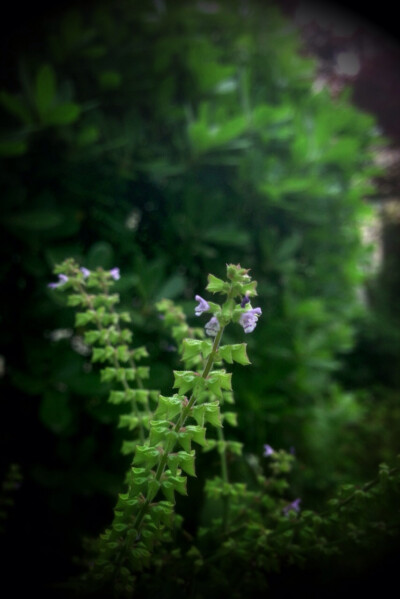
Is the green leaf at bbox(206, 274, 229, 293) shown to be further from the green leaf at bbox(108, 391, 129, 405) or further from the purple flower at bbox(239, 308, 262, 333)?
the green leaf at bbox(108, 391, 129, 405)

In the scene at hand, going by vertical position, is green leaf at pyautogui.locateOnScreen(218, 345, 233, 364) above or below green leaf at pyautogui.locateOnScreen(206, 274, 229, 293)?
below

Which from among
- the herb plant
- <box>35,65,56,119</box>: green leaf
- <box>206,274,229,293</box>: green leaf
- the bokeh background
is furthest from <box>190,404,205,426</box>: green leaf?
<box>35,65,56,119</box>: green leaf

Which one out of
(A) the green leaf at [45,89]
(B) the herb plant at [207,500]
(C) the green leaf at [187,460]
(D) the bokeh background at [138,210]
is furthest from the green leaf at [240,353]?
(A) the green leaf at [45,89]

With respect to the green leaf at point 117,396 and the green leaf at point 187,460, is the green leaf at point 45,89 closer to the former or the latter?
the green leaf at point 117,396

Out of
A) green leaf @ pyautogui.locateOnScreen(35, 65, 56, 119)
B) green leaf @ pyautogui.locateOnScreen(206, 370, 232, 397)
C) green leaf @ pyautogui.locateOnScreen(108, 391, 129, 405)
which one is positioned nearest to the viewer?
green leaf @ pyautogui.locateOnScreen(206, 370, 232, 397)

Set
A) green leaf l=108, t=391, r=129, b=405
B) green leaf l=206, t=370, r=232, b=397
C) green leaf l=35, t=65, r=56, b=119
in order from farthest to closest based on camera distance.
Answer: green leaf l=35, t=65, r=56, b=119 < green leaf l=108, t=391, r=129, b=405 < green leaf l=206, t=370, r=232, b=397

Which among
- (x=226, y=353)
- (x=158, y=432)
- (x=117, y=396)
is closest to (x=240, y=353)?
(x=226, y=353)

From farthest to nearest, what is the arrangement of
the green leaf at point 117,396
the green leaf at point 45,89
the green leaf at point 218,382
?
the green leaf at point 45,89
the green leaf at point 117,396
the green leaf at point 218,382

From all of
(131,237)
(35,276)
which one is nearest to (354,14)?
(131,237)
